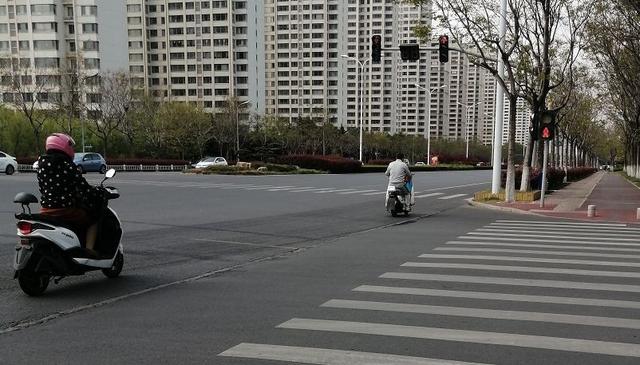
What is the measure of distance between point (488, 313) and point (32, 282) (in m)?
5.06

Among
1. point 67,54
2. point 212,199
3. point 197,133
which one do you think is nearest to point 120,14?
point 67,54

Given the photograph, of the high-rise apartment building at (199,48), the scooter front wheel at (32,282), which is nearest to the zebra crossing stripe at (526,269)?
the scooter front wheel at (32,282)

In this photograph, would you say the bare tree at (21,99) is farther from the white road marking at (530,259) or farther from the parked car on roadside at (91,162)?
the white road marking at (530,259)

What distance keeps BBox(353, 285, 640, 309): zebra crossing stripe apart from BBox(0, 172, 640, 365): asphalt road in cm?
2

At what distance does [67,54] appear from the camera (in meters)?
82.8

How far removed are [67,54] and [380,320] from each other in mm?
90145

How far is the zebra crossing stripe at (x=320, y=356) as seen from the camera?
4.11 meters

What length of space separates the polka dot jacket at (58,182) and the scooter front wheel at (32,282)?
797 mm

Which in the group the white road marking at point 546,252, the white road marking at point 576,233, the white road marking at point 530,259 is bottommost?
the white road marking at point 576,233

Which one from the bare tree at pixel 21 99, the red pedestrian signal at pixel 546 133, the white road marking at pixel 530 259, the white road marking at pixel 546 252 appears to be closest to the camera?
the white road marking at pixel 530 259

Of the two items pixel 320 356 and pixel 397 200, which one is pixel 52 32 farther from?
pixel 320 356

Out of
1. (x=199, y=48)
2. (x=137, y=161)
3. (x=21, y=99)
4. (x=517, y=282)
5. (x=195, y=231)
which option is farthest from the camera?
(x=199, y=48)

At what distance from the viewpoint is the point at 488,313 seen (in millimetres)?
5469

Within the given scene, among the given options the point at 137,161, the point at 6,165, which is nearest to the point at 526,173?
the point at 6,165
